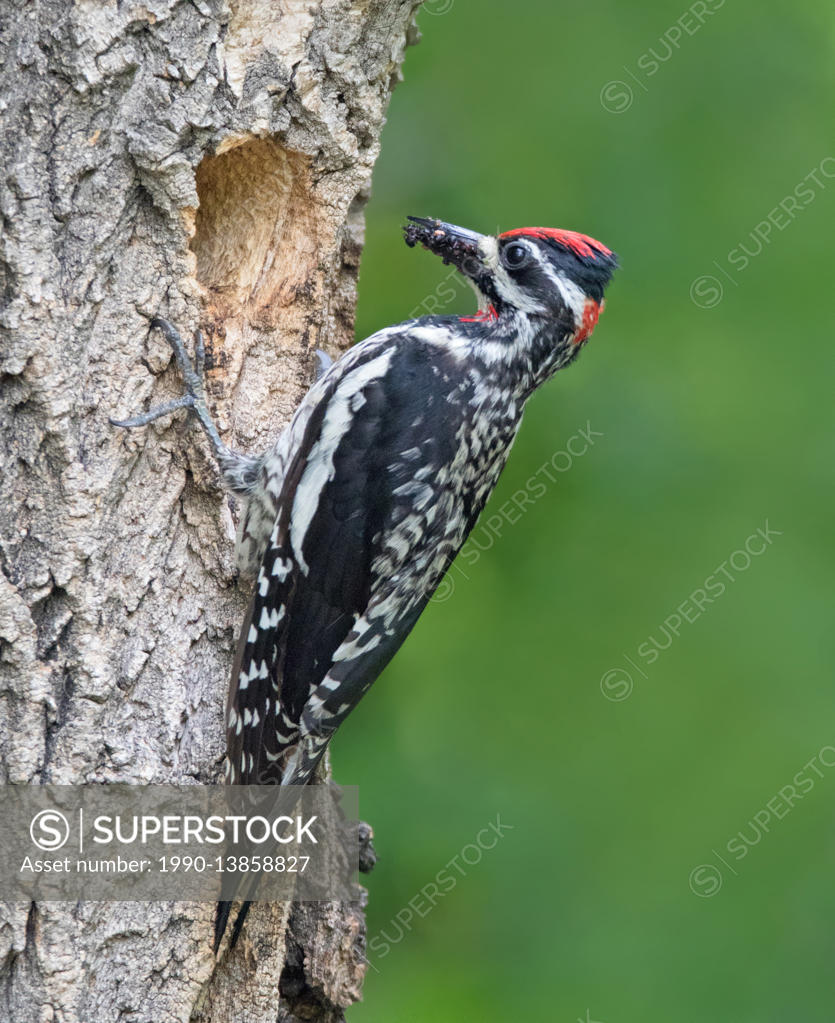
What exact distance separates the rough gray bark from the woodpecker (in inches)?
4.3

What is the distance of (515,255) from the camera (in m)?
3.09

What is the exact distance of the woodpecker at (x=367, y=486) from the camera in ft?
9.03

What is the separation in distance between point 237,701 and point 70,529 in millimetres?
586

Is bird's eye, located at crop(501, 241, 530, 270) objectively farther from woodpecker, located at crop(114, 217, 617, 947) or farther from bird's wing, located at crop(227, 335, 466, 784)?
bird's wing, located at crop(227, 335, 466, 784)

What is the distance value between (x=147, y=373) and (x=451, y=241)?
975 millimetres

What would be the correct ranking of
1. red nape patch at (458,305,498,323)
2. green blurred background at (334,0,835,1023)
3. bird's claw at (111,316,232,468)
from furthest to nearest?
green blurred background at (334,0,835,1023) < red nape patch at (458,305,498,323) < bird's claw at (111,316,232,468)

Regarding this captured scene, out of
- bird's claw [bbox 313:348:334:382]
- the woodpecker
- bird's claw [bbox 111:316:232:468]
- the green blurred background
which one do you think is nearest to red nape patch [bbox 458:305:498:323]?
the woodpecker

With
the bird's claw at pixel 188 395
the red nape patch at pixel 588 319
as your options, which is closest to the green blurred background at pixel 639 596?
the red nape patch at pixel 588 319

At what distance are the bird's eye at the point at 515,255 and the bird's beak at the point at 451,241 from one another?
74mm

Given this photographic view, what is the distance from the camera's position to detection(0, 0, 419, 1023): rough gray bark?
7.85 ft

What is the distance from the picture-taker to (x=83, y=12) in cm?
243

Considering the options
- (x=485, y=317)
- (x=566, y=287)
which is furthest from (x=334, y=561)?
(x=566, y=287)

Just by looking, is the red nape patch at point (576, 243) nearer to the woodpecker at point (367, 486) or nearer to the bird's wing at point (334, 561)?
the woodpecker at point (367, 486)

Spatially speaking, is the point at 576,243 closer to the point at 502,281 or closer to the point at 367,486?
the point at 502,281
